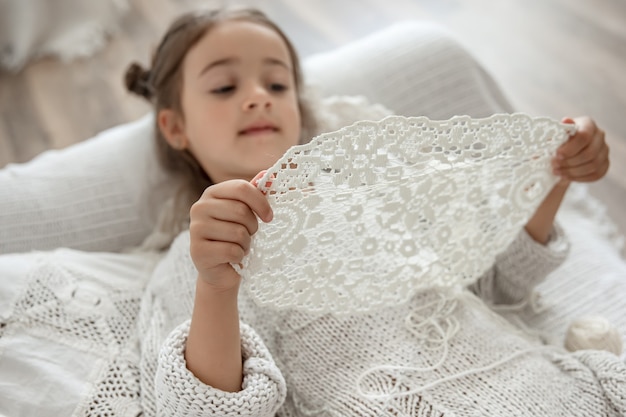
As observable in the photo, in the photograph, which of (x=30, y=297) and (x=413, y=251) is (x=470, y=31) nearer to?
(x=413, y=251)

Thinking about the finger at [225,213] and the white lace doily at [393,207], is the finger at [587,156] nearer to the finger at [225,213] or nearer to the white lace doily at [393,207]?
the white lace doily at [393,207]

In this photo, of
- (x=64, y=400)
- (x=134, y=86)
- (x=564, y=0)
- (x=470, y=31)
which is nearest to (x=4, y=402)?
(x=64, y=400)

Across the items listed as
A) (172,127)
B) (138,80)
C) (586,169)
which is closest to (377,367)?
(586,169)

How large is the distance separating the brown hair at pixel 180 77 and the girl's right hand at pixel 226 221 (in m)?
0.46

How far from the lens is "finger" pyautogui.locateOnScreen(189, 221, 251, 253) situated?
0.68m

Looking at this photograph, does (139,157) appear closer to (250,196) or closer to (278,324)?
(278,324)

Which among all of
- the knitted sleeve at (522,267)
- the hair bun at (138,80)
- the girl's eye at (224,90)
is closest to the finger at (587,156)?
the knitted sleeve at (522,267)

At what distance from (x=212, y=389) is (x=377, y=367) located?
0.75 feet

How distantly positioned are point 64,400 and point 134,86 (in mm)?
665

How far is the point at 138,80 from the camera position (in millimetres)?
1271

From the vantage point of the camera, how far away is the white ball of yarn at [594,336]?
0.93m

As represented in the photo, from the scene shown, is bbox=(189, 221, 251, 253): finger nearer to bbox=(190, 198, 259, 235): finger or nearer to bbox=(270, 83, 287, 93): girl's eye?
bbox=(190, 198, 259, 235): finger

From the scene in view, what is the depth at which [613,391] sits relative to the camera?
0.81 meters

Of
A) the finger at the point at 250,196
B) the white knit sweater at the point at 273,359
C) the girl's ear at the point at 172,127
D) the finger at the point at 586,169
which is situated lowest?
the white knit sweater at the point at 273,359
